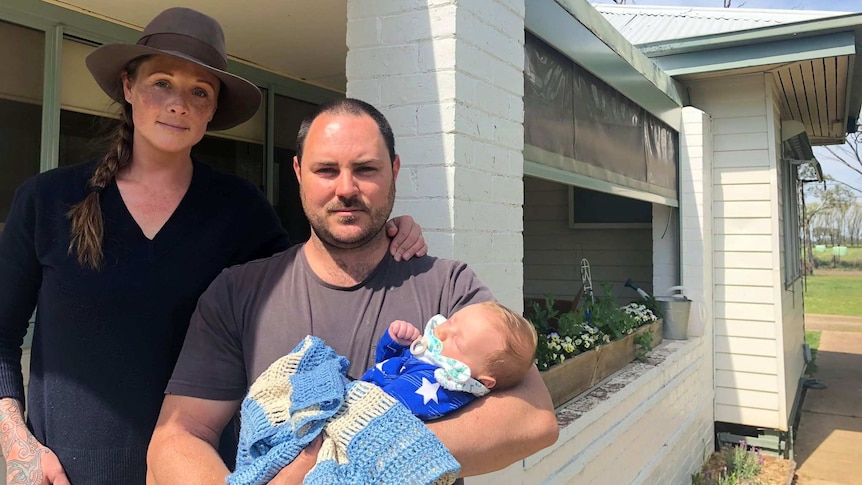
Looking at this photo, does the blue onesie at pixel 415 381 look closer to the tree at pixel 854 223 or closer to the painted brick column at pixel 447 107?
the painted brick column at pixel 447 107

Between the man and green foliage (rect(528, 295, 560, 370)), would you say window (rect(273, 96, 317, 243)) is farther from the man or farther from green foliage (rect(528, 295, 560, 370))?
the man

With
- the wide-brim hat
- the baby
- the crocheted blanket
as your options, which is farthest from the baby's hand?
the wide-brim hat

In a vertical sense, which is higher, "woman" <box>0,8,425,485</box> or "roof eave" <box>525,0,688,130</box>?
"roof eave" <box>525,0,688,130</box>

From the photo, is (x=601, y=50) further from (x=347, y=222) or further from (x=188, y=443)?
(x=188, y=443)

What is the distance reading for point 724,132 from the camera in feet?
18.6

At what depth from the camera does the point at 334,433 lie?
41.0 inches

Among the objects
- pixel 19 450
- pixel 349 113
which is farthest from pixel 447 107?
pixel 19 450

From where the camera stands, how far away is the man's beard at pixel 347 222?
1330 mm

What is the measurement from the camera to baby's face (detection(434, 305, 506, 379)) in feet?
4.06

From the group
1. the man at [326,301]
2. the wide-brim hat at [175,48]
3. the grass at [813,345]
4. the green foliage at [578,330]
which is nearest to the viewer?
the man at [326,301]

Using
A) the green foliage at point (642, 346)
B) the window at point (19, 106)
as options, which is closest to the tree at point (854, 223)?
the green foliage at point (642, 346)

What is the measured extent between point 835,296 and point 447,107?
23757 millimetres

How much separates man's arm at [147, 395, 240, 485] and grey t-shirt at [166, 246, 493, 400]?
0.09ft

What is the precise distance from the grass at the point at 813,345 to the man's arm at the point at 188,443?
31.7ft
